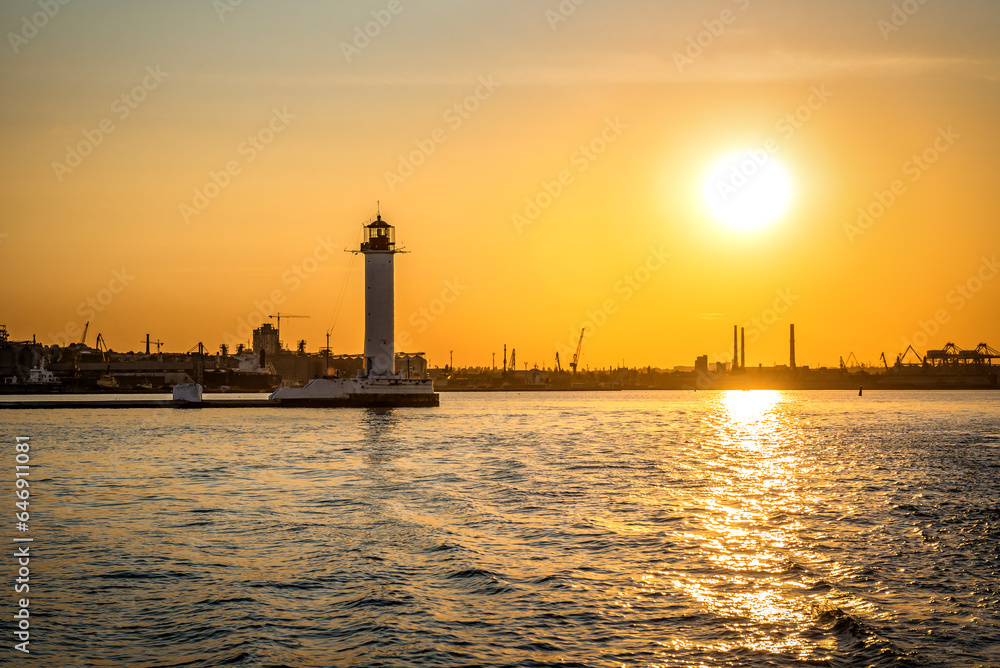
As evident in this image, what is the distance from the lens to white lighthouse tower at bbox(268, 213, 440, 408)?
79.8 m

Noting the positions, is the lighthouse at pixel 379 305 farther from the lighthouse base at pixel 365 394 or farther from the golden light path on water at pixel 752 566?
the golden light path on water at pixel 752 566

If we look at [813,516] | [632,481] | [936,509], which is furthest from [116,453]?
[936,509]

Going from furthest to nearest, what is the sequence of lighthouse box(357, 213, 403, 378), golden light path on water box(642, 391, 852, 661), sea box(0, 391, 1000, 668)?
lighthouse box(357, 213, 403, 378) < golden light path on water box(642, 391, 852, 661) < sea box(0, 391, 1000, 668)

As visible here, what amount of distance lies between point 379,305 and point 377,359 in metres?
5.21

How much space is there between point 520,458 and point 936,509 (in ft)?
63.9

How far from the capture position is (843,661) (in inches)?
440

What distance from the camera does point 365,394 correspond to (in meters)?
81.9

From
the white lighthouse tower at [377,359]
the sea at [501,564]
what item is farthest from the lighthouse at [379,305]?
the sea at [501,564]

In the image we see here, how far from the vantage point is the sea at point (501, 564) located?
38.7 feet

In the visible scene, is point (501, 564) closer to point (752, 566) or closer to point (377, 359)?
point (752, 566)

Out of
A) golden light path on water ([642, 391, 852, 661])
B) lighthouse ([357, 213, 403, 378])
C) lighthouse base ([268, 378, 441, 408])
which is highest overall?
lighthouse ([357, 213, 403, 378])

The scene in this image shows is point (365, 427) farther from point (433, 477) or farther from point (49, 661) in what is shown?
point (49, 661)

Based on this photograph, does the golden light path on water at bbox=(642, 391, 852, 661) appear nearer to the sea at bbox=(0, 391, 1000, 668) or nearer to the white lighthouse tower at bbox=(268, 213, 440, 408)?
the sea at bbox=(0, 391, 1000, 668)

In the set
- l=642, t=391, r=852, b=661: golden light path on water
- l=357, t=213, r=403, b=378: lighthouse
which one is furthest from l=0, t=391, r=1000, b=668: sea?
l=357, t=213, r=403, b=378: lighthouse
